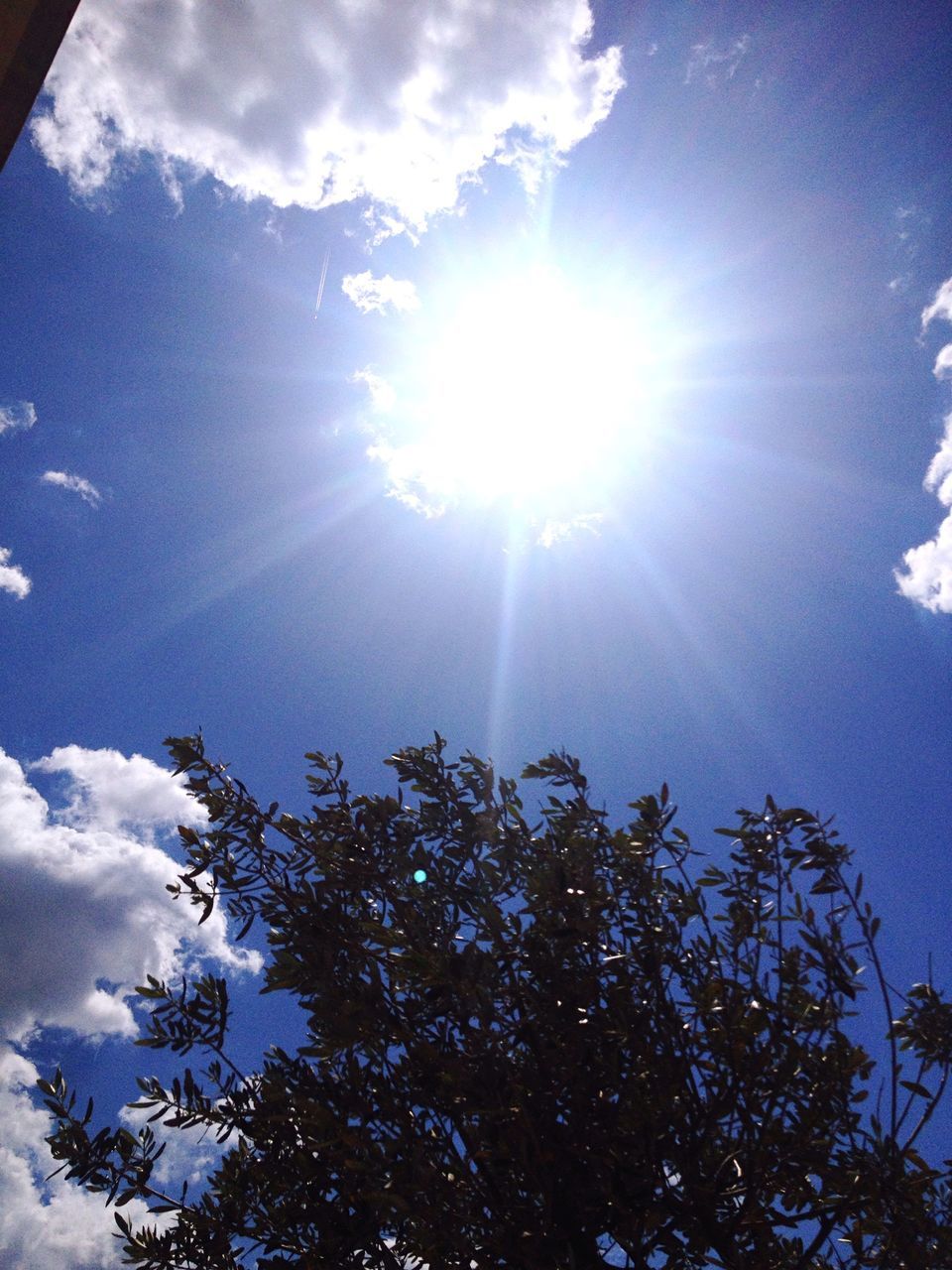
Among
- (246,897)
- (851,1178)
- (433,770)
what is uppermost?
(433,770)

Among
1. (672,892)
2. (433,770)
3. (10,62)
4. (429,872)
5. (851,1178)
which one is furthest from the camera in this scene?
(433,770)

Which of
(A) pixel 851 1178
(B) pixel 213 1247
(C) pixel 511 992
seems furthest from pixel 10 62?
(A) pixel 851 1178

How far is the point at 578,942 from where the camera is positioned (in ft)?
16.2

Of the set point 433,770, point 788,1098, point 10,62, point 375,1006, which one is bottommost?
point 788,1098

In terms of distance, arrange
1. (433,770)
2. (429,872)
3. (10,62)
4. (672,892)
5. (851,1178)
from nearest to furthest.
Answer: (10,62), (851,1178), (672,892), (429,872), (433,770)

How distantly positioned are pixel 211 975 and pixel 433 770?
2685 mm

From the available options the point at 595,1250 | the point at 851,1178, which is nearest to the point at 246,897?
the point at 595,1250

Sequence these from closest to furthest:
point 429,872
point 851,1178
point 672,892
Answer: point 851,1178
point 672,892
point 429,872

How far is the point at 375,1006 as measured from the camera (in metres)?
4.79

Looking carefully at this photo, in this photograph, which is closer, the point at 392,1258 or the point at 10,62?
the point at 10,62

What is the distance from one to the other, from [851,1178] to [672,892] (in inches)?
80.8

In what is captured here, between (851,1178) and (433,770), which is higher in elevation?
(433,770)

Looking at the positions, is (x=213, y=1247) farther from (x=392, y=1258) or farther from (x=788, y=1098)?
(x=788, y=1098)

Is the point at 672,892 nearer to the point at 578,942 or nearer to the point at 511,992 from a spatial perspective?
the point at 578,942
